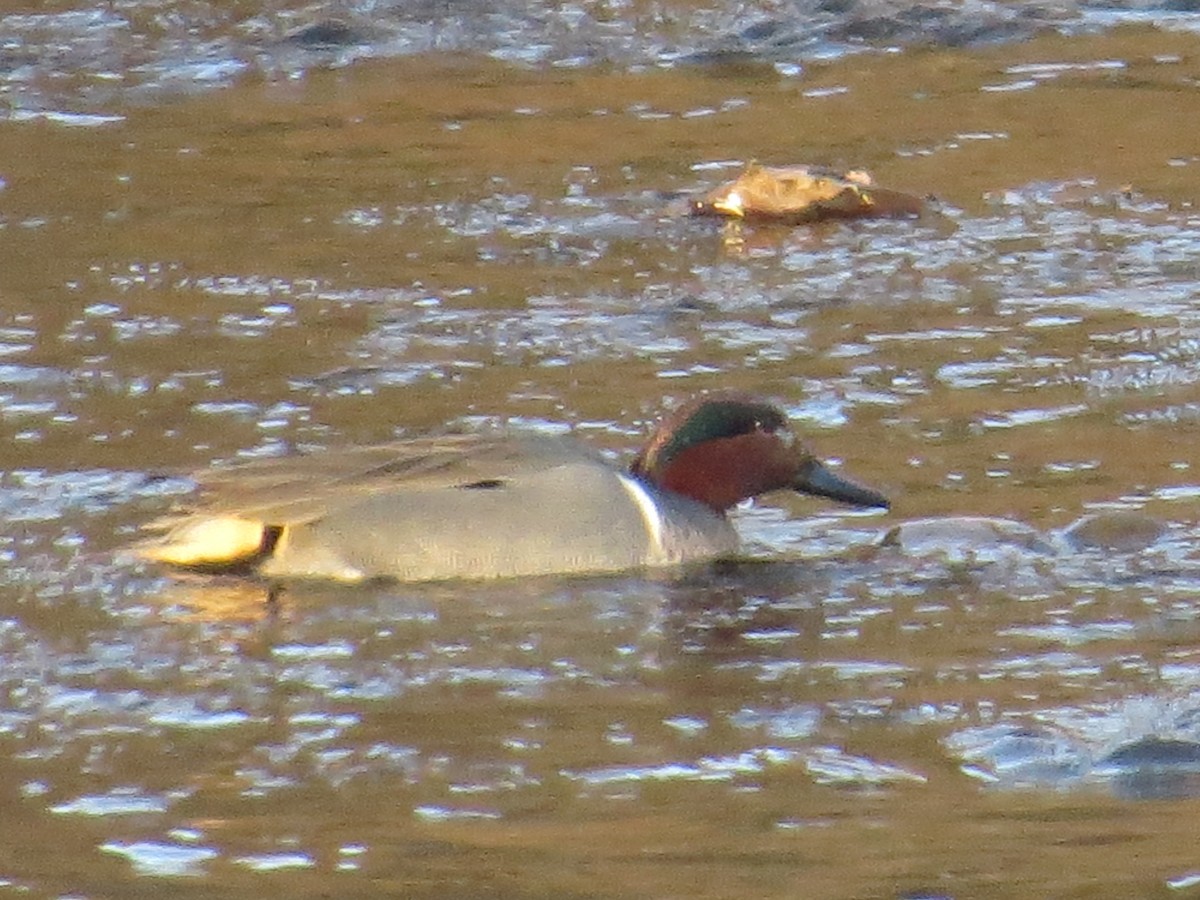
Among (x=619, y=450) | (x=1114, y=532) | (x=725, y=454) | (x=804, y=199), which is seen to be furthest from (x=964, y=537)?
(x=804, y=199)

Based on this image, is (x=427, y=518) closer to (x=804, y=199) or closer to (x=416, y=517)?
(x=416, y=517)

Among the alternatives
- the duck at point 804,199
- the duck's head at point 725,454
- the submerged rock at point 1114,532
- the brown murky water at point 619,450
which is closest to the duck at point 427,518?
the brown murky water at point 619,450

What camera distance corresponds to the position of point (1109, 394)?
870 cm

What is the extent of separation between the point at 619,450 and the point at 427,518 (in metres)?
1.05

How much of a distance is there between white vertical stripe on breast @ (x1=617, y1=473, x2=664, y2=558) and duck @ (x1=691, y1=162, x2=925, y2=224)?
132 inches

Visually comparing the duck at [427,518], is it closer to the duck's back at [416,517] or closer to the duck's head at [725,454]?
the duck's back at [416,517]

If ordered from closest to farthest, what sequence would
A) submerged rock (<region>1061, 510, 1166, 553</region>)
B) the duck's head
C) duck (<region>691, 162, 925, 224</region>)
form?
submerged rock (<region>1061, 510, 1166, 553</region>) < the duck's head < duck (<region>691, 162, 925, 224</region>)

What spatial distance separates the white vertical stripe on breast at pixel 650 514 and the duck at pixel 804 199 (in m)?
3.36

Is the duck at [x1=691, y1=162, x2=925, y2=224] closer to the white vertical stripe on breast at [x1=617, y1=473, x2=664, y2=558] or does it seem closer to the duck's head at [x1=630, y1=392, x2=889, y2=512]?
the duck's head at [x1=630, y1=392, x2=889, y2=512]

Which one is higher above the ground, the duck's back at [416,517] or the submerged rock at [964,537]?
the duck's back at [416,517]

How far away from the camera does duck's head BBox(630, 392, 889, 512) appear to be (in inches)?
311

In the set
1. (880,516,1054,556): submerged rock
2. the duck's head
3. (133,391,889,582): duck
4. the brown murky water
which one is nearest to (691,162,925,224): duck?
the brown murky water

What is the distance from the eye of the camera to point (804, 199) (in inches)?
428

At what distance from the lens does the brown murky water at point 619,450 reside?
18.3 feet
